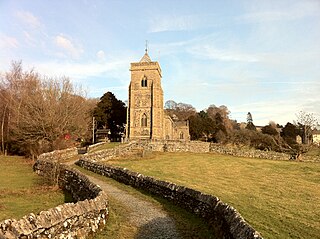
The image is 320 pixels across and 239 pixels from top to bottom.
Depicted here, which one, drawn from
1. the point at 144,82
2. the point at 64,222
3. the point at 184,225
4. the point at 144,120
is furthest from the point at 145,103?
the point at 64,222

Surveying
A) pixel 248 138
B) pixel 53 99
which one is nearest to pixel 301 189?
pixel 53 99

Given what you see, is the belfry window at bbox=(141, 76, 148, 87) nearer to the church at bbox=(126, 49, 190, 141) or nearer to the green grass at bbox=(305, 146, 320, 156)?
the church at bbox=(126, 49, 190, 141)

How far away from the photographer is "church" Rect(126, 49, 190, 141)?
185 feet

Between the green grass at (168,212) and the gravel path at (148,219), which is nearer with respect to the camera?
the green grass at (168,212)

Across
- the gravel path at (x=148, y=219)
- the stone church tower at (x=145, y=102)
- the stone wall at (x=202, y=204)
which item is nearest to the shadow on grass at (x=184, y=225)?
the gravel path at (x=148, y=219)

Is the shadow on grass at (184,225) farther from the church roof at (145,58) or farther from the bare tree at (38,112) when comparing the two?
the church roof at (145,58)

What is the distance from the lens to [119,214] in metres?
10.6

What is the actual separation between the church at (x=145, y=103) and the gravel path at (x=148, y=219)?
42.2m

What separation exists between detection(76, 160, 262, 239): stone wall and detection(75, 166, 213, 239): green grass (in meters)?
0.28

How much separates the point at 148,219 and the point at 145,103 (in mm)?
48202

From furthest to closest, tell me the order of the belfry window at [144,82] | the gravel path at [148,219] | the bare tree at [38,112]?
the belfry window at [144,82]
the bare tree at [38,112]
the gravel path at [148,219]

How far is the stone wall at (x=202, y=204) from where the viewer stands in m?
6.64

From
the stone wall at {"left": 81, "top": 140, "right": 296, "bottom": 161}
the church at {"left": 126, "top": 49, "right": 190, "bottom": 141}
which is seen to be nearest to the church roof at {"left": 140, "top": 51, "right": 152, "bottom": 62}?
the church at {"left": 126, "top": 49, "right": 190, "bottom": 141}

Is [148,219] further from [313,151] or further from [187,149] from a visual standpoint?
[313,151]
